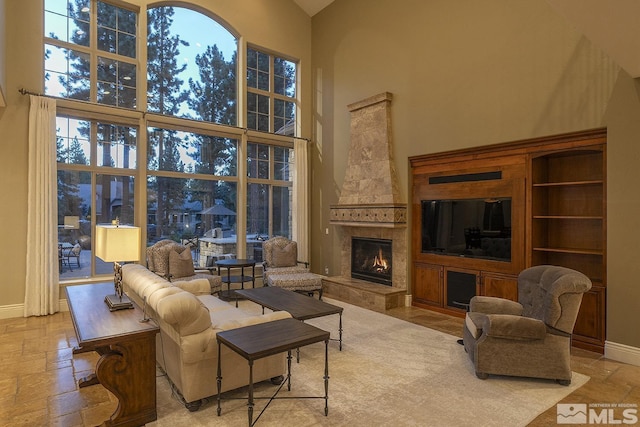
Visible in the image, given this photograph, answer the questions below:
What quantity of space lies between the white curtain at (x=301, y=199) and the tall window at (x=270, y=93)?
552mm

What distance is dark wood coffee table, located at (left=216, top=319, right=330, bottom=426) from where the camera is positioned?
242 centimetres

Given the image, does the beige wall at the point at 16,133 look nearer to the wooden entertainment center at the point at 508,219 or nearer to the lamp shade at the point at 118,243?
the lamp shade at the point at 118,243

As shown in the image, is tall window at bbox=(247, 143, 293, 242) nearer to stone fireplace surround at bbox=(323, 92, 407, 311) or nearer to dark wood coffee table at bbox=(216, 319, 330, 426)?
stone fireplace surround at bbox=(323, 92, 407, 311)

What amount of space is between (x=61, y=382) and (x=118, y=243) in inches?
57.6

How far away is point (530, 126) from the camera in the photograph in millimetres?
4652

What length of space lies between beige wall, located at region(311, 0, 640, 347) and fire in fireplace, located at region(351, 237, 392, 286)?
23.1 inches

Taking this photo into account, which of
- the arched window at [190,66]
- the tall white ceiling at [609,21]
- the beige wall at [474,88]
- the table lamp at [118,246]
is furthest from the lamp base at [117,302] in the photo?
the beige wall at [474,88]

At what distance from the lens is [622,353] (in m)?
3.85

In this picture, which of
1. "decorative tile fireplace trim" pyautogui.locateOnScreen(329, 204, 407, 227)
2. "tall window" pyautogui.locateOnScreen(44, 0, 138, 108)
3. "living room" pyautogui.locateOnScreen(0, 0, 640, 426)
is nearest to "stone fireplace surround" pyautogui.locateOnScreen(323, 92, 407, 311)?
"decorative tile fireplace trim" pyautogui.locateOnScreen(329, 204, 407, 227)

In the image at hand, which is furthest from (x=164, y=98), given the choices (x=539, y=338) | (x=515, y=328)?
(x=539, y=338)

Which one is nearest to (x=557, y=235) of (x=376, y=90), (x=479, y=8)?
(x=479, y=8)

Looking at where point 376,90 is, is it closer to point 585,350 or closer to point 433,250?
point 433,250

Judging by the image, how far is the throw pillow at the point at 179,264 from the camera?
6.06 metres

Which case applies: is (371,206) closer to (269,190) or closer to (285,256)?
(285,256)
